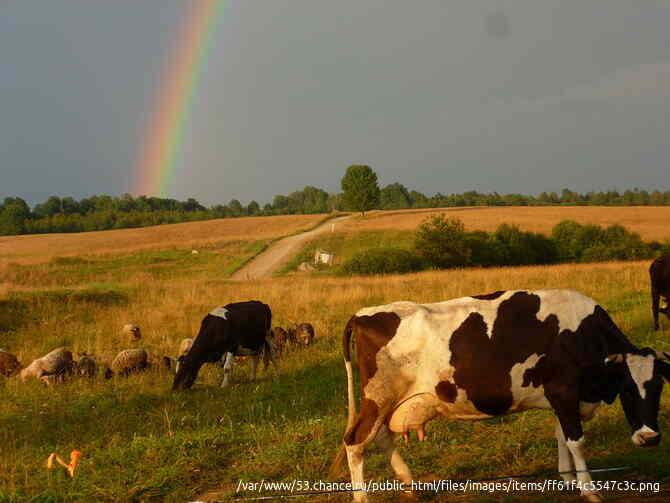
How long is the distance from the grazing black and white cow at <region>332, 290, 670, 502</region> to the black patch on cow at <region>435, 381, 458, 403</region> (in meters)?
0.01

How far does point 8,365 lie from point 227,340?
5.86 meters

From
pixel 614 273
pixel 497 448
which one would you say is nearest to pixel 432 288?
pixel 614 273

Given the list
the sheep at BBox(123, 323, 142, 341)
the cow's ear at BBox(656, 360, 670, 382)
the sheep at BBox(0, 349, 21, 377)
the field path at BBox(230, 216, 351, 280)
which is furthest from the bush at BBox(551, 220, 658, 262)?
the cow's ear at BBox(656, 360, 670, 382)

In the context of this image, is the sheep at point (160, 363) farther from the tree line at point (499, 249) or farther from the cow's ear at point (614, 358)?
the tree line at point (499, 249)

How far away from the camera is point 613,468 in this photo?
22.1ft

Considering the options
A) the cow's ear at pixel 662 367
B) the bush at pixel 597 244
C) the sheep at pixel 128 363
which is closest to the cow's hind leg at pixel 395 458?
the cow's ear at pixel 662 367

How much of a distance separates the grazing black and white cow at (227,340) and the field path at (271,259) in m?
23.7

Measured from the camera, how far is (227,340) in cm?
1260

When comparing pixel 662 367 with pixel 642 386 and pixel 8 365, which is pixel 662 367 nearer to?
pixel 642 386

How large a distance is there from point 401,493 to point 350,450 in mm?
867

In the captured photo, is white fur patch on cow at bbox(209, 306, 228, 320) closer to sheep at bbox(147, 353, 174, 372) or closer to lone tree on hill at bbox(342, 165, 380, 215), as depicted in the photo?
sheep at bbox(147, 353, 174, 372)

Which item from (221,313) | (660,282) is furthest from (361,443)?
(660,282)

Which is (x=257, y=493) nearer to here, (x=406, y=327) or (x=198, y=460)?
(x=198, y=460)

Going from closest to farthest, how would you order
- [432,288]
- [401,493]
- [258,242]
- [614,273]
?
1. [401,493]
2. [432,288]
3. [614,273]
4. [258,242]
